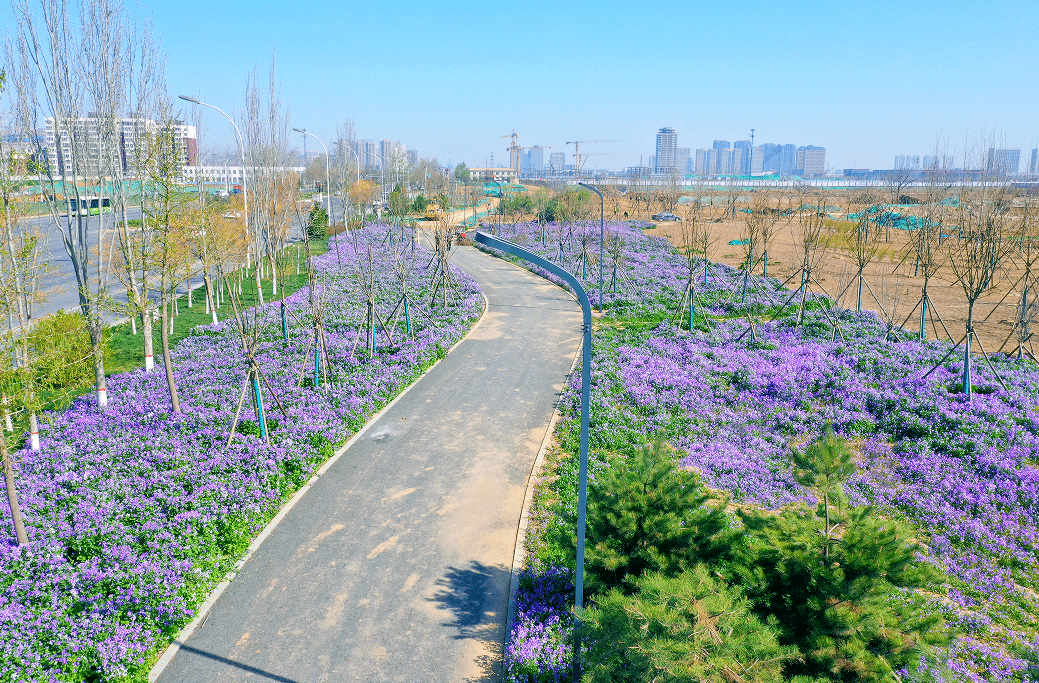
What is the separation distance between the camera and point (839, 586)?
586 cm

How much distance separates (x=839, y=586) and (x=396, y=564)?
6020 millimetres

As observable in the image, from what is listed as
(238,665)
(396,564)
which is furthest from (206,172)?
(238,665)

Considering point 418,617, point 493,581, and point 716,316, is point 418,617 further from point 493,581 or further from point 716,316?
point 716,316

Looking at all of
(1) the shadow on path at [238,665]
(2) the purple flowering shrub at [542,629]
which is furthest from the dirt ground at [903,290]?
(1) the shadow on path at [238,665]

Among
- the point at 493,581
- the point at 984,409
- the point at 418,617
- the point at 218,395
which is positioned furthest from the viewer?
the point at 218,395

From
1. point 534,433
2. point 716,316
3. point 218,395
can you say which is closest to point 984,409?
point 534,433

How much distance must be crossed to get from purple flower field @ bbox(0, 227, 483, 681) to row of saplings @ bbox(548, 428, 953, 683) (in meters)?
5.33

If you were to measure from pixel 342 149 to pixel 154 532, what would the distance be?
32763 millimetres

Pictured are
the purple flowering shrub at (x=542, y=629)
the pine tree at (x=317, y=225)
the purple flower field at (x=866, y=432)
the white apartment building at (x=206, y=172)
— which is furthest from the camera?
the pine tree at (x=317, y=225)

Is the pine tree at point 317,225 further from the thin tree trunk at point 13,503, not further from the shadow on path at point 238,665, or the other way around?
the shadow on path at point 238,665

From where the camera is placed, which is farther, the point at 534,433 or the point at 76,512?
the point at 534,433

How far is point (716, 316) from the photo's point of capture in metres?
23.9

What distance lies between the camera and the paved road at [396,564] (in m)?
7.65

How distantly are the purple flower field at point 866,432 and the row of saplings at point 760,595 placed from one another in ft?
4.93
